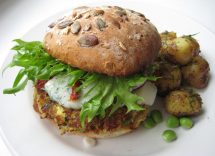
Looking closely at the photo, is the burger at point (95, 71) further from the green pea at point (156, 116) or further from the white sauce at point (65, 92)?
the green pea at point (156, 116)

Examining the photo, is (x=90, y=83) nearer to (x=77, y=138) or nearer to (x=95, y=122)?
(x=95, y=122)

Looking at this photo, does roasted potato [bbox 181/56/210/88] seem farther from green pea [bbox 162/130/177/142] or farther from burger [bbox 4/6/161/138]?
green pea [bbox 162/130/177/142]

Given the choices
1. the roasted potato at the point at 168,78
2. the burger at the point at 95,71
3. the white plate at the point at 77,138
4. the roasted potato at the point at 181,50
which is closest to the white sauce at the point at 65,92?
the burger at the point at 95,71

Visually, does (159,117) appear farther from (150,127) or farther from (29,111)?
(29,111)

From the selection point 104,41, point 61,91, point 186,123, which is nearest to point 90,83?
point 61,91

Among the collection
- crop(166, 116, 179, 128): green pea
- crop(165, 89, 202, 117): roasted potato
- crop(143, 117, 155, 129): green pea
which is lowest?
crop(143, 117, 155, 129): green pea

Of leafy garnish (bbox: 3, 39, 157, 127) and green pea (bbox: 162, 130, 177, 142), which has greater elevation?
leafy garnish (bbox: 3, 39, 157, 127)

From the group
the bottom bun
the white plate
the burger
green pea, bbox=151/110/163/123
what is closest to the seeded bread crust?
the burger
